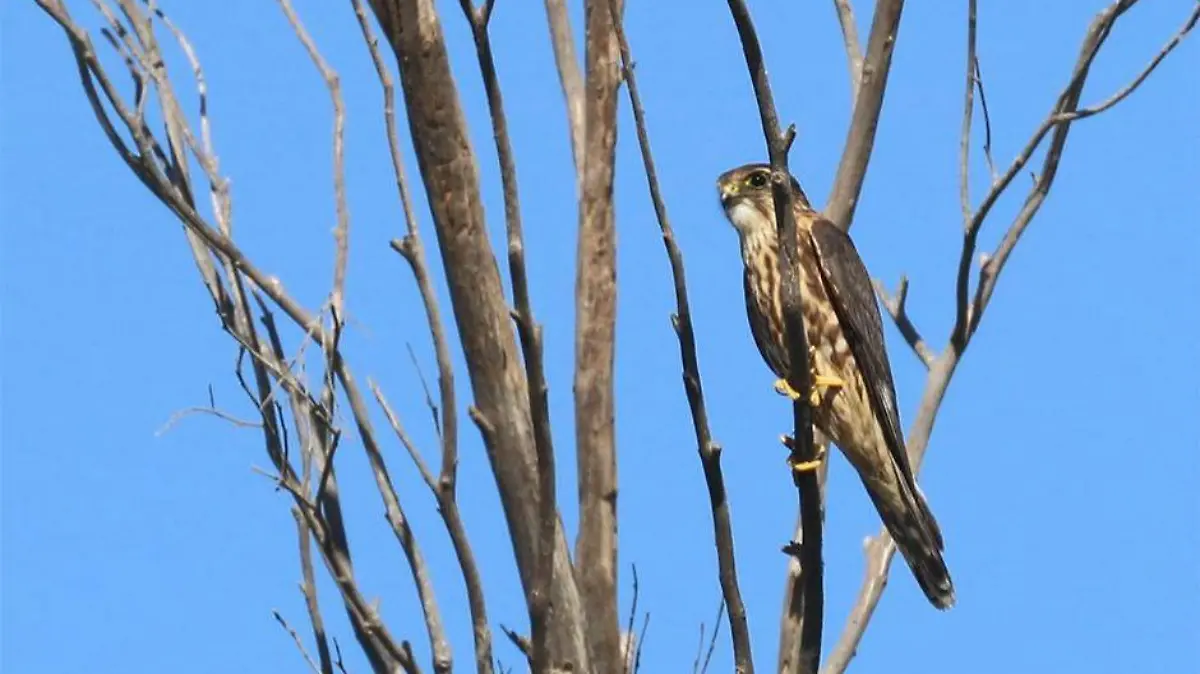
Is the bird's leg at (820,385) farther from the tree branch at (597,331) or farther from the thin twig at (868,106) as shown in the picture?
the tree branch at (597,331)

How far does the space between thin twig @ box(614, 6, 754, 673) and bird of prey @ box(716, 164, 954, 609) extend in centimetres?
155

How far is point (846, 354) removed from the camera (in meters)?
4.81

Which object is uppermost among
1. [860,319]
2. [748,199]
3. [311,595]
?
[748,199]

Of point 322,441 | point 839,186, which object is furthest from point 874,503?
point 322,441

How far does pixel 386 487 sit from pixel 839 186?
1.67 metres

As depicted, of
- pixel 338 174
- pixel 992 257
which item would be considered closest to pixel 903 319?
pixel 992 257

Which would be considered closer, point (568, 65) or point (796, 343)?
point (796, 343)

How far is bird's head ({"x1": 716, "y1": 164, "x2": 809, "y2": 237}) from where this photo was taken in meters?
5.11

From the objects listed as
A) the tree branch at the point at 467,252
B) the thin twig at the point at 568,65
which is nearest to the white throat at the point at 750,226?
the thin twig at the point at 568,65

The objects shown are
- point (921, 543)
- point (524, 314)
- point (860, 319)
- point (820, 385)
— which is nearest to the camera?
point (524, 314)

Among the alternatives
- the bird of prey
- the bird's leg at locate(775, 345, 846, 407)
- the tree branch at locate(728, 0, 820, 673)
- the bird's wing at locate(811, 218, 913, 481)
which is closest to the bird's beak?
the bird of prey

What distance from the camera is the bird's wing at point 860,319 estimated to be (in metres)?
4.67

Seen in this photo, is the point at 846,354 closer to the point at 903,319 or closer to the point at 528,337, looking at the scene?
the point at 903,319

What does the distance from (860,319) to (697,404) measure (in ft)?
6.94
